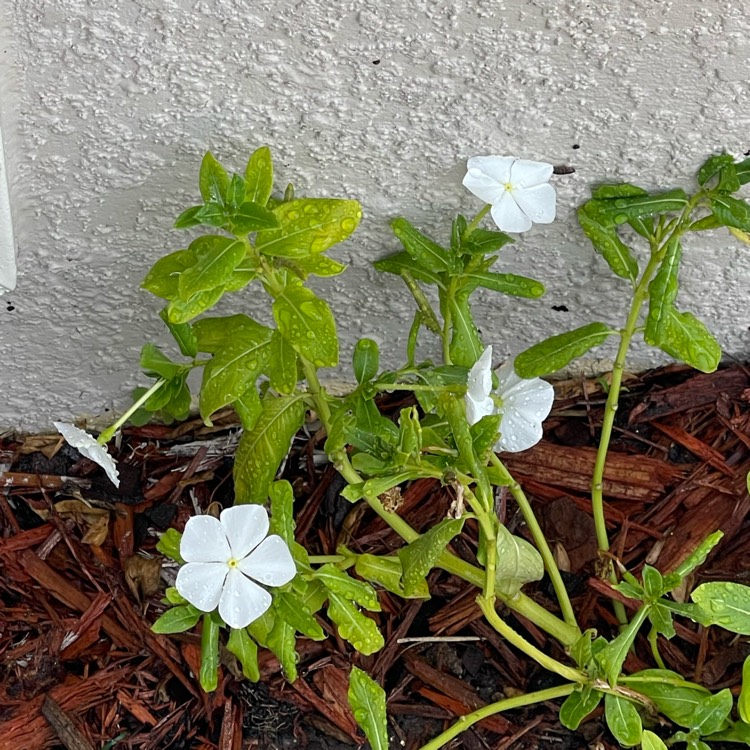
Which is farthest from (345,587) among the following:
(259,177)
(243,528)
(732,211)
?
(732,211)

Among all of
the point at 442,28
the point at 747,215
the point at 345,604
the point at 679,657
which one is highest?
the point at 442,28

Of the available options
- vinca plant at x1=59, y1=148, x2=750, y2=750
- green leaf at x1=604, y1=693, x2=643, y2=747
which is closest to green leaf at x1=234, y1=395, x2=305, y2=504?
vinca plant at x1=59, y1=148, x2=750, y2=750

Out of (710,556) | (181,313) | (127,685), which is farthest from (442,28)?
(127,685)

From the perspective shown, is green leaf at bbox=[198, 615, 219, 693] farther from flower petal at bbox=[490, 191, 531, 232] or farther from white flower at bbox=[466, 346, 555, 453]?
flower petal at bbox=[490, 191, 531, 232]

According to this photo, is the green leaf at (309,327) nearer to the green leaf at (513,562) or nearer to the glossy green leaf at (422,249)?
the glossy green leaf at (422,249)

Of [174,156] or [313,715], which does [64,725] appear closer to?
[313,715]

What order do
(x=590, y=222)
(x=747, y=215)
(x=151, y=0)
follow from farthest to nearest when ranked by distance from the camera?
1. (x=590, y=222)
2. (x=747, y=215)
3. (x=151, y=0)
